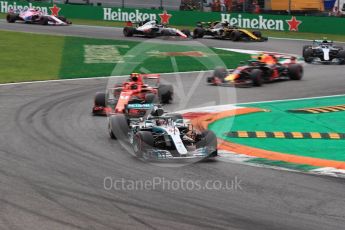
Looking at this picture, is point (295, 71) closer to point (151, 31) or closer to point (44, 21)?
point (151, 31)

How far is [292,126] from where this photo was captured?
17156mm

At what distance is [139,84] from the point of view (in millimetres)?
18328

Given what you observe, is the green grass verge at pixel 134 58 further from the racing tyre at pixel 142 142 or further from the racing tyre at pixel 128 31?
the racing tyre at pixel 142 142

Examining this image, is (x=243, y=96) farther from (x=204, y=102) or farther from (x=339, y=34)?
(x=339, y=34)

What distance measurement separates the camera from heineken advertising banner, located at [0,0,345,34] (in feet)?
147

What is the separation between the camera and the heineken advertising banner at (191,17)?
44.7 metres

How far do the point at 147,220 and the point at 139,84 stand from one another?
29.8 feet

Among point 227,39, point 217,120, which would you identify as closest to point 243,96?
point 217,120

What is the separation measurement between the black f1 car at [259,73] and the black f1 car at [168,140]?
10101 millimetres
